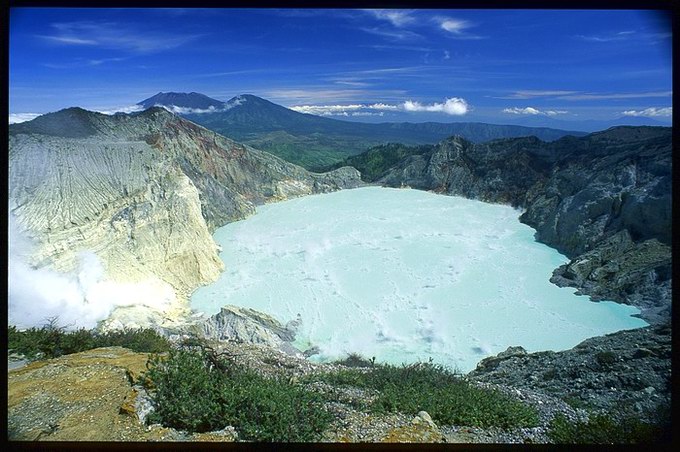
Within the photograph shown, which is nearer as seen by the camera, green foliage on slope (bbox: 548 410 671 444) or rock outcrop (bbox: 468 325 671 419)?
green foliage on slope (bbox: 548 410 671 444)

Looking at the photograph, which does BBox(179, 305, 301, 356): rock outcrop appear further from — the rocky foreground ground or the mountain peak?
the mountain peak

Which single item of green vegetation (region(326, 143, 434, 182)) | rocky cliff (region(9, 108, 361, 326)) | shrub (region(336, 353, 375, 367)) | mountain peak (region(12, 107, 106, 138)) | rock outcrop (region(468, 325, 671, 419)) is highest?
green vegetation (region(326, 143, 434, 182))

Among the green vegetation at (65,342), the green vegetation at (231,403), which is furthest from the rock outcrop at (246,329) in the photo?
the green vegetation at (231,403)

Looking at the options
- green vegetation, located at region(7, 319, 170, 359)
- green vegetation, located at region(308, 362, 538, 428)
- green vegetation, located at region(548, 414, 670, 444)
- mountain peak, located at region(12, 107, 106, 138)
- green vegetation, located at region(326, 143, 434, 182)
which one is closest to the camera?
green vegetation, located at region(548, 414, 670, 444)

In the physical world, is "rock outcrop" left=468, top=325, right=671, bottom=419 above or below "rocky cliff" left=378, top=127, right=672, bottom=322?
below

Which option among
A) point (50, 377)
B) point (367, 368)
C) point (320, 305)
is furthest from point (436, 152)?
point (50, 377)

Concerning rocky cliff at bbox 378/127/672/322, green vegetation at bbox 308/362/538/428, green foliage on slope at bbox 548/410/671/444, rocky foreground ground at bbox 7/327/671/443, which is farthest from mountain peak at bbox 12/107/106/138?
rocky cliff at bbox 378/127/672/322
